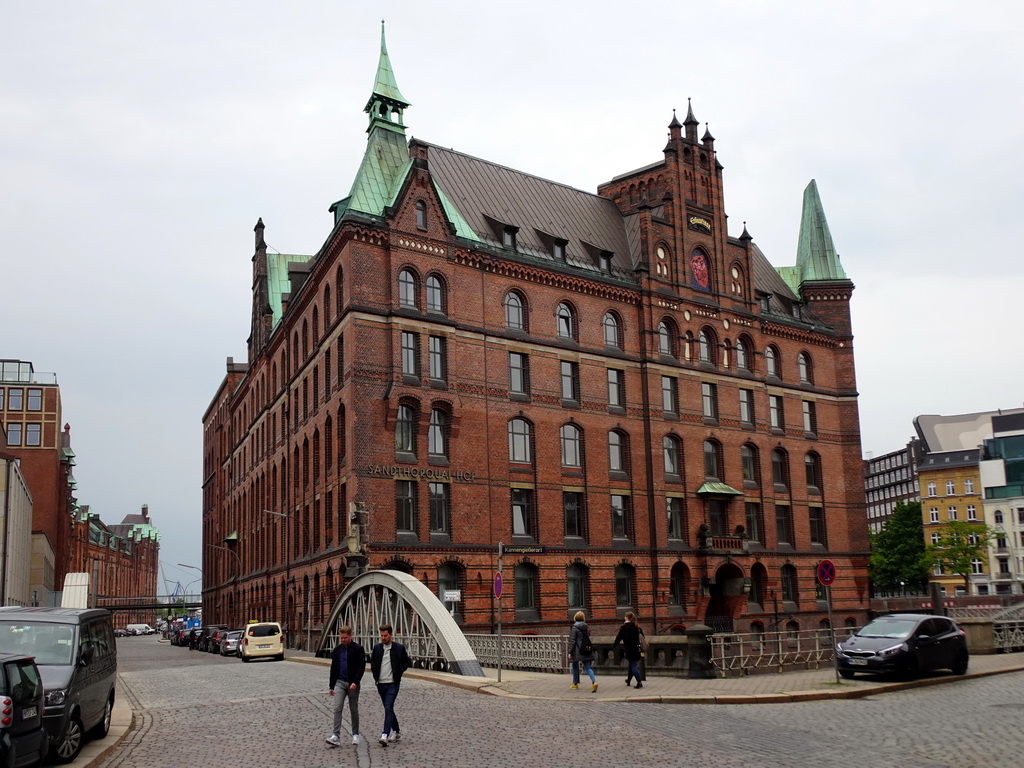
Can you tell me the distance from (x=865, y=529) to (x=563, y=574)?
68.4 feet

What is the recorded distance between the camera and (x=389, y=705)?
14.6 metres

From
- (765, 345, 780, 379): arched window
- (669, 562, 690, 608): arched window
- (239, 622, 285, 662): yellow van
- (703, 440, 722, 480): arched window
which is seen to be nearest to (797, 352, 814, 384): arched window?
(765, 345, 780, 379): arched window

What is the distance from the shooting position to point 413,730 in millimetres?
15867

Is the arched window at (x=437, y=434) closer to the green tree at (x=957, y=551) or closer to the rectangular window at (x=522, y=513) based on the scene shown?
the rectangular window at (x=522, y=513)

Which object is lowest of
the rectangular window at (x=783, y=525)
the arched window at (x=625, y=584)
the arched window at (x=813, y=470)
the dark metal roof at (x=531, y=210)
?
the arched window at (x=625, y=584)

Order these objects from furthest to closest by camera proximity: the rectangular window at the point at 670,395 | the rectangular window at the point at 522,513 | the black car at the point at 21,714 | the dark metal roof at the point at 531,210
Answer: the rectangular window at the point at 670,395
the dark metal roof at the point at 531,210
the rectangular window at the point at 522,513
the black car at the point at 21,714

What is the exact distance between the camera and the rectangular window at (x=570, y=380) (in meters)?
44.6

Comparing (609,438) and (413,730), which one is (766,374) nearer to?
(609,438)

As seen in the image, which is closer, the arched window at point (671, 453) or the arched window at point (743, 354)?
the arched window at point (671, 453)

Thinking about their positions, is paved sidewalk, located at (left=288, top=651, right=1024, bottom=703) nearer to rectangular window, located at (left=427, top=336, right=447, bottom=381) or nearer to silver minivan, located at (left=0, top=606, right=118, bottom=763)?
silver minivan, located at (left=0, top=606, right=118, bottom=763)

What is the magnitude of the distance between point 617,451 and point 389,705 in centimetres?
3187

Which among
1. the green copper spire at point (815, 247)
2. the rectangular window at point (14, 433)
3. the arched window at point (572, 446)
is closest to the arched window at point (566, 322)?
the arched window at point (572, 446)

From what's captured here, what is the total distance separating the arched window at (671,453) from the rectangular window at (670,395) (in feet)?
4.22

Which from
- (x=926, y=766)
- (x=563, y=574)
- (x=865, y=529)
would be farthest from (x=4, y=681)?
(x=865, y=529)
